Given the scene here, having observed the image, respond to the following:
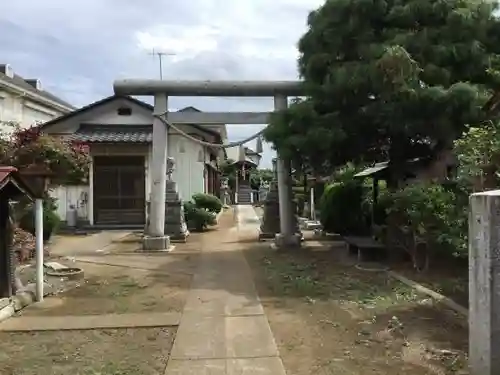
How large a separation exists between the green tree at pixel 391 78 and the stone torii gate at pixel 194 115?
2.35 meters

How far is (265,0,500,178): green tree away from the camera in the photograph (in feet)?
32.2

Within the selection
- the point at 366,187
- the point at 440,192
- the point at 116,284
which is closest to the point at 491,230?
the point at 440,192

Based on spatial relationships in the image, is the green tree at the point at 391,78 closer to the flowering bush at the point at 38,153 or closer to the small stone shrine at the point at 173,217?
the flowering bush at the point at 38,153

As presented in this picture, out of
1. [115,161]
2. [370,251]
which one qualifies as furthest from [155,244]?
[115,161]

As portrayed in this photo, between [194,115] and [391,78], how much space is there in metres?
6.19

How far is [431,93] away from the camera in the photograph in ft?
31.6

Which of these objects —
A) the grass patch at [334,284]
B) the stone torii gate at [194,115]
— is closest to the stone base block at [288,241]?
the stone torii gate at [194,115]

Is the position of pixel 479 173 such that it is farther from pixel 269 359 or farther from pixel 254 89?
pixel 254 89

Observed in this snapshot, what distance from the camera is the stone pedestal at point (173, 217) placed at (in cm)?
1706

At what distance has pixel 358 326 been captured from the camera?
21.3 ft

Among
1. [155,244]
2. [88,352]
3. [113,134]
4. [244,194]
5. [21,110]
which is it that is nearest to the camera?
[88,352]

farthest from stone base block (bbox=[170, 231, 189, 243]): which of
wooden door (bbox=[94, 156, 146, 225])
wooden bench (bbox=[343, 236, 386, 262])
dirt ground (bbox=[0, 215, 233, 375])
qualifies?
wooden bench (bbox=[343, 236, 386, 262])

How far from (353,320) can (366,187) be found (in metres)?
11.2

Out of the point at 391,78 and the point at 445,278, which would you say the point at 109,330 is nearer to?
the point at 445,278
